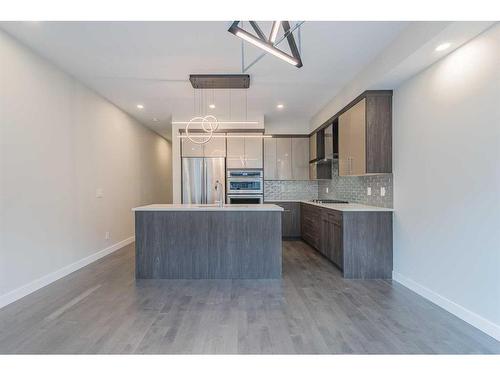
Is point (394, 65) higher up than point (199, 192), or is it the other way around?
point (394, 65)

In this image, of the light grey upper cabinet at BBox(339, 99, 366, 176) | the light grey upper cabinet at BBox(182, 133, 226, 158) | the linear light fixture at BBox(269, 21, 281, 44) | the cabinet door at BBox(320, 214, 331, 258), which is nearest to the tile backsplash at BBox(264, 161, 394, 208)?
the light grey upper cabinet at BBox(339, 99, 366, 176)

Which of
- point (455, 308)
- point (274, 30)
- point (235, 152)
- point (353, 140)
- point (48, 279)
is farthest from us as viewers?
point (235, 152)

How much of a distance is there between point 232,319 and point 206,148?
4.10m

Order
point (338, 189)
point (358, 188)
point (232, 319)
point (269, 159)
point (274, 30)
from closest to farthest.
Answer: point (274, 30)
point (232, 319)
point (358, 188)
point (338, 189)
point (269, 159)

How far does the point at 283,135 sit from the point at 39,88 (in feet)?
14.8

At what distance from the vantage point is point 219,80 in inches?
150

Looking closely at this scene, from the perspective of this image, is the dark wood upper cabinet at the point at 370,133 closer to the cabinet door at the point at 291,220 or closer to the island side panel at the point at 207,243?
the island side panel at the point at 207,243

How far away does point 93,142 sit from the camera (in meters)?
4.48

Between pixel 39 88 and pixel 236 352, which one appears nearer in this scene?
pixel 236 352

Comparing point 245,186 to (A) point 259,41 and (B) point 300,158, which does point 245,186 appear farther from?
(A) point 259,41

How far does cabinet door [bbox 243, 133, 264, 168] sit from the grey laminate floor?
2.97 meters

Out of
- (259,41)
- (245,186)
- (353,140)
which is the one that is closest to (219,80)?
(259,41)
